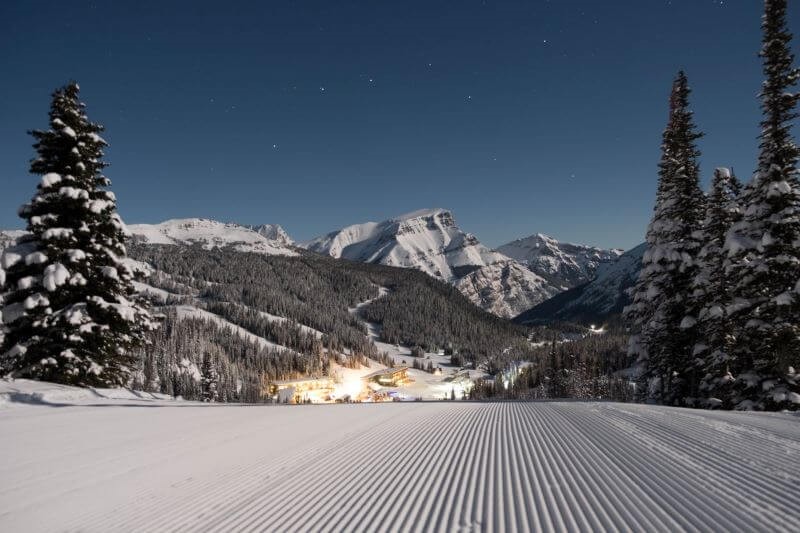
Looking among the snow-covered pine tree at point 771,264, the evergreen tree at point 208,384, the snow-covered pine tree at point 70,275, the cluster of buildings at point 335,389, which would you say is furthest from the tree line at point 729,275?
the cluster of buildings at point 335,389

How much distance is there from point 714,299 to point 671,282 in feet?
7.31

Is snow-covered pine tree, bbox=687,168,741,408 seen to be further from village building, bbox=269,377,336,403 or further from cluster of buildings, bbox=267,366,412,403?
village building, bbox=269,377,336,403

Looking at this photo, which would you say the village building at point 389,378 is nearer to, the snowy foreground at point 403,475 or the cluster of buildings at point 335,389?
the cluster of buildings at point 335,389

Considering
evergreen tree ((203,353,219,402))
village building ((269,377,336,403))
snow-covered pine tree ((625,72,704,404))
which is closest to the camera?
snow-covered pine tree ((625,72,704,404))

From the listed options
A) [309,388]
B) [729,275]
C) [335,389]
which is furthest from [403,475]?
[335,389]

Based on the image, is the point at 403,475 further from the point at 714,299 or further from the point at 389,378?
the point at 389,378

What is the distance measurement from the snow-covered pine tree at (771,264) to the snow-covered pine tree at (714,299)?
29.6 inches

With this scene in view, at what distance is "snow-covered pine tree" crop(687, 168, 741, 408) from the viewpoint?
1791cm

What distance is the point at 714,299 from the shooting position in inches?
746

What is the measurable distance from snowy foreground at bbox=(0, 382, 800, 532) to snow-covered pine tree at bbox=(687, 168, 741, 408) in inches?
327

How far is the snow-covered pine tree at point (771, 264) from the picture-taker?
15352 mm

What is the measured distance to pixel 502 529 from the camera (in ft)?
15.0

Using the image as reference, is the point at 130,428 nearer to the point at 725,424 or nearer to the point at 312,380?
the point at 725,424

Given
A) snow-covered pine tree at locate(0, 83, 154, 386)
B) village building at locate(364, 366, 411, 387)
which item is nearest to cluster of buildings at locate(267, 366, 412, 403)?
village building at locate(364, 366, 411, 387)
